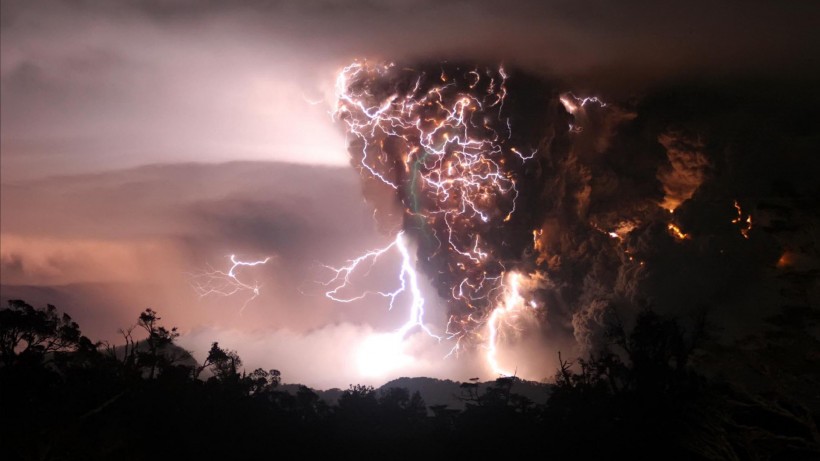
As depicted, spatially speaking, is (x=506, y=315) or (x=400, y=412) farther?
(x=506, y=315)

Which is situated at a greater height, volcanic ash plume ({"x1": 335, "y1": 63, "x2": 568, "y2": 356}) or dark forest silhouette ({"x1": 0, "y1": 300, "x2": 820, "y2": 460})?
volcanic ash plume ({"x1": 335, "y1": 63, "x2": 568, "y2": 356})

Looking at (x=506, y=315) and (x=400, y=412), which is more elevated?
(x=506, y=315)

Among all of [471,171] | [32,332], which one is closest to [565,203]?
[471,171]

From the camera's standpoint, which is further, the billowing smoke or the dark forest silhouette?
the billowing smoke

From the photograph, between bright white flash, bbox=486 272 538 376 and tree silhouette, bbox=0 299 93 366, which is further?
bright white flash, bbox=486 272 538 376

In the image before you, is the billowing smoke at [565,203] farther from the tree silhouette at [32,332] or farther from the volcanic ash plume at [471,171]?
the tree silhouette at [32,332]

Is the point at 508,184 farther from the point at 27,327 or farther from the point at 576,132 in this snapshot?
the point at 27,327

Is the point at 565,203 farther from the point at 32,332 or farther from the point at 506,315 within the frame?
the point at 32,332

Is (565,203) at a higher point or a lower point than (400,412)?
higher

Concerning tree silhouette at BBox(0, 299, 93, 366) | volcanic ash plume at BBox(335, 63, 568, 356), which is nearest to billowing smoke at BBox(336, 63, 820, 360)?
volcanic ash plume at BBox(335, 63, 568, 356)

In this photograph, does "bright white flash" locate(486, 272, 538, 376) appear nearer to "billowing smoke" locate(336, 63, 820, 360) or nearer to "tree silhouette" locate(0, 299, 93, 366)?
"billowing smoke" locate(336, 63, 820, 360)
